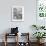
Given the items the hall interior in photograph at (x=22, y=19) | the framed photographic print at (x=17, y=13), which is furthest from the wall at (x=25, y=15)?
the framed photographic print at (x=17, y=13)

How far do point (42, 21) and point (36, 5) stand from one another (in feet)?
2.39

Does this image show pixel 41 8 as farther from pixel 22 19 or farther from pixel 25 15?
pixel 22 19

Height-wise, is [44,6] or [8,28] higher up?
[44,6]

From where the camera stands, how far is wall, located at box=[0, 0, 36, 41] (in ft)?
20.7

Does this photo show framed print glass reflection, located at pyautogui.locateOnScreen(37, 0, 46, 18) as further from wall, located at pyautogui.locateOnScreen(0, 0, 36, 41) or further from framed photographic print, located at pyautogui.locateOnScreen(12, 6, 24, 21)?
framed photographic print, located at pyautogui.locateOnScreen(12, 6, 24, 21)

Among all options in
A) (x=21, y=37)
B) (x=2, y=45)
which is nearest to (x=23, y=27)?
(x=21, y=37)

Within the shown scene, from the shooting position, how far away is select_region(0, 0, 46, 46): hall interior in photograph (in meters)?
6.31

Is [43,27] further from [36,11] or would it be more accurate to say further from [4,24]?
[4,24]

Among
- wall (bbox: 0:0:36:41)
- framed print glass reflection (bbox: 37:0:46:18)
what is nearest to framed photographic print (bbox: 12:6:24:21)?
wall (bbox: 0:0:36:41)

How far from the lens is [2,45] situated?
568cm

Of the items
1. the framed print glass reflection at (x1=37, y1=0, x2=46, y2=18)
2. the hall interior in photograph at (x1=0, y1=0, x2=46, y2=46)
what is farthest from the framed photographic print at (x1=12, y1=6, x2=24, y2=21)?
the framed print glass reflection at (x1=37, y1=0, x2=46, y2=18)

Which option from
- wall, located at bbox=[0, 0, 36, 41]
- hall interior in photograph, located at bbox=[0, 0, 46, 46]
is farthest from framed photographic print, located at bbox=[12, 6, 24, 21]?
wall, located at bbox=[0, 0, 36, 41]

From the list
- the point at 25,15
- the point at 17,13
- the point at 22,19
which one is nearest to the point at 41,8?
the point at 25,15

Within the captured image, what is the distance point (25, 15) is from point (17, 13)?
0.35 m
